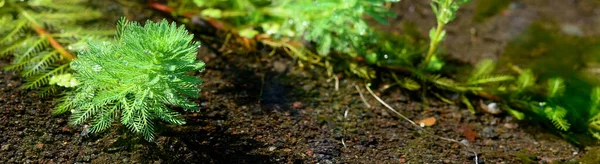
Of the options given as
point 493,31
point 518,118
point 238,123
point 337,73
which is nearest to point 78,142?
point 238,123

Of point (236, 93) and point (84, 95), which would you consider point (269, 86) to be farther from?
point (84, 95)

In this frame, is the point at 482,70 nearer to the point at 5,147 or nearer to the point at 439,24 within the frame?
the point at 439,24

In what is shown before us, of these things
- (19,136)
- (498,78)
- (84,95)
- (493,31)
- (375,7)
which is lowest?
(19,136)

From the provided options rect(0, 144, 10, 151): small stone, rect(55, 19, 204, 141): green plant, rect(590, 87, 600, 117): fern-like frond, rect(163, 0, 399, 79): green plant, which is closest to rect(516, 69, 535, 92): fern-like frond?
rect(590, 87, 600, 117): fern-like frond

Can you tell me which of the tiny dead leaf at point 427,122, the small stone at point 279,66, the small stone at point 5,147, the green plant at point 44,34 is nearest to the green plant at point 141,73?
the small stone at point 5,147

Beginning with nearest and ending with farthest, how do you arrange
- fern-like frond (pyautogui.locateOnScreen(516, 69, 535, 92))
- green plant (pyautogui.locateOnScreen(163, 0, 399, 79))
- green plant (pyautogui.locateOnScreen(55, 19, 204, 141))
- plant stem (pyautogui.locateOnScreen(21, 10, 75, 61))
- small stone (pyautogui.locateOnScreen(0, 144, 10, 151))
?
green plant (pyautogui.locateOnScreen(55, 19, 204, 141)) < small stone (pyautogui.locateOnScreen(0, 144, 10, 151)) < plant stem (pyautogui.locateOnScreen(21, 10, 75, 61)) < green plant (pyautogui.locateOnScreen(163, 0, 399, 79)) < fern-like frond (pyautogui.locateOnScreen(516, 69, 535, 92))

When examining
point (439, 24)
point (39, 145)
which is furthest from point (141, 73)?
point (439, 24)

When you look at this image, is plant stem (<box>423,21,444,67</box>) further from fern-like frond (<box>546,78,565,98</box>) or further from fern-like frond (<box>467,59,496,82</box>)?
fern-like frond (<box>546,78,565,98</box>)
